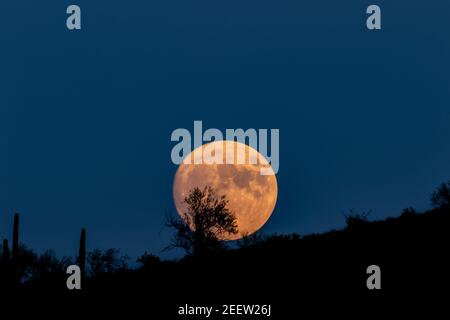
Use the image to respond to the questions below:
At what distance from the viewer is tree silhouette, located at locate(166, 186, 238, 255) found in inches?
2325

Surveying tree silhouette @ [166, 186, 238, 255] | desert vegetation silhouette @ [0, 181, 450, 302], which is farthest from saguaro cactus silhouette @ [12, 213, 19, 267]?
tree silhouette @ [166, 186, 238, 255]

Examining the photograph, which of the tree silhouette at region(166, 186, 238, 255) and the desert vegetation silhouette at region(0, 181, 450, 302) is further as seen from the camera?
the tree silhouette at region(166, 186, 238, 255)

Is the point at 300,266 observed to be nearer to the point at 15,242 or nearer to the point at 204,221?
the point at 15,242

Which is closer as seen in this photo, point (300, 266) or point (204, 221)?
point (300, 266)

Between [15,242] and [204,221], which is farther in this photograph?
[204,221]

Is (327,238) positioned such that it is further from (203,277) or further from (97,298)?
(97,298)

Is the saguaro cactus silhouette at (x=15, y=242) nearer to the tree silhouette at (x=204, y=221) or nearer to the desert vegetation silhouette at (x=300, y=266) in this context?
the desert vegetation silhouette at (x=300, y=266)

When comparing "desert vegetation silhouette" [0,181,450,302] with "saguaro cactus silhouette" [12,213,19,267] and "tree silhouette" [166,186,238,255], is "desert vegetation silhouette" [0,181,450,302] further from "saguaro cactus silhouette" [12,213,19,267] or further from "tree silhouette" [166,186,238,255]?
"tree silhouette" [166,186,238,255]

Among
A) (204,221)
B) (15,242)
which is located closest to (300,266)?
(15,242)

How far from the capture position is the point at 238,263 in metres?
35.2

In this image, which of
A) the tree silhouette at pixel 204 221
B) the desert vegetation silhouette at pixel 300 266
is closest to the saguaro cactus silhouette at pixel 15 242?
the desert vegetation silhouette at pixel 300 266

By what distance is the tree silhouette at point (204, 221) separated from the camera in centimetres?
5906

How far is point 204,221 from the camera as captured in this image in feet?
198
